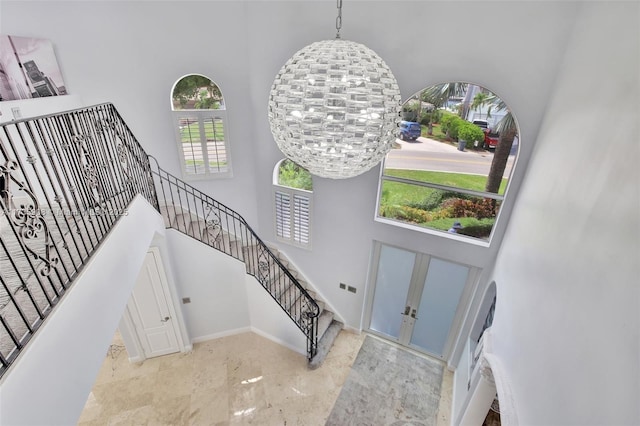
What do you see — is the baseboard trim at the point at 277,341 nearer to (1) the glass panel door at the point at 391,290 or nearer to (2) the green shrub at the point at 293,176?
(1) the glass panel door at the point at 391,290

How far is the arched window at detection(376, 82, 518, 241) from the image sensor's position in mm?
3867

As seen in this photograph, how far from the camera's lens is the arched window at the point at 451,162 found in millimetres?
3867

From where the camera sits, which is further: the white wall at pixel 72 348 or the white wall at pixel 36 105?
the white wall at pixel 36 105

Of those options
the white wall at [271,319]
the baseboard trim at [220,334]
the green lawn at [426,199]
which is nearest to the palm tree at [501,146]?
the green lawn at [426,199]

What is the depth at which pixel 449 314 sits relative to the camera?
200 inches

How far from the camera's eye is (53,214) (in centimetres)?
181

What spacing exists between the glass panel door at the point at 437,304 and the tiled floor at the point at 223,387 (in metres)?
0.64

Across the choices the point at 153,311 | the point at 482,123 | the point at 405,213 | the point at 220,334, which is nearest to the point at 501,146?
the point at 482,123

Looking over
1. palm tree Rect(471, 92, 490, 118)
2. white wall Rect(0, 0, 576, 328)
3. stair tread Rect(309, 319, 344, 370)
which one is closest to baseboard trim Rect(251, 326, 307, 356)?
stair tread Rect(309, 319, 344, 370)

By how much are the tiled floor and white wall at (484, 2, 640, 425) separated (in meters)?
3.03

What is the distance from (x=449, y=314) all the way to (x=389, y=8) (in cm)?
474

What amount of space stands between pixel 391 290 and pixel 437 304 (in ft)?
2.63

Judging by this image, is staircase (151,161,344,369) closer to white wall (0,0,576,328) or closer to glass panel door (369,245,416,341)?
white wall (0,0,576,328)

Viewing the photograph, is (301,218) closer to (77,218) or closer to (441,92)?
(441,92)
